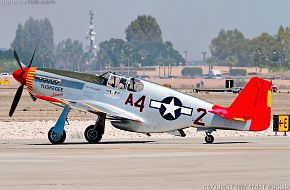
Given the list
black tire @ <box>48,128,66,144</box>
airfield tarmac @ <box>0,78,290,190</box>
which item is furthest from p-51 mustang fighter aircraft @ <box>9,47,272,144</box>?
airfield tarmac @ <box>0,78,290,190</box>

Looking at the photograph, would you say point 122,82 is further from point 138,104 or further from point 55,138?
point 55,138

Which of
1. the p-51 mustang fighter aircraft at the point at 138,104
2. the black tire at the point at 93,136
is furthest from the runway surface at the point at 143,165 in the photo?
the p-51 mustang fighter aircraft at the point at 138,104

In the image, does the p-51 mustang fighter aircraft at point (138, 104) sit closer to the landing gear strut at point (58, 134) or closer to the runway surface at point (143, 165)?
the landing gear strut at point (58, 134)

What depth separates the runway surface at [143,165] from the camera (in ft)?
55.3

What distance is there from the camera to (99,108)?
2880 centimetres

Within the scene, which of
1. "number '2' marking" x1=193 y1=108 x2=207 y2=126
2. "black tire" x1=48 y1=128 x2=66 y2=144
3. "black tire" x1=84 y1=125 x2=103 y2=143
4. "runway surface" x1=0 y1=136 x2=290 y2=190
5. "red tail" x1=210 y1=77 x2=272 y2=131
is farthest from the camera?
"black tire" x1=84 y1=125 x2=103 y2=143

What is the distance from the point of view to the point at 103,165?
20.3 m

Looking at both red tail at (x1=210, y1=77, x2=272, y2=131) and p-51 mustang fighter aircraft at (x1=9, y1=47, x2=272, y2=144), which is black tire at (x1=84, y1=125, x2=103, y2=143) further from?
red tail at (x1=210, y1=77, x2=272, y2=131)

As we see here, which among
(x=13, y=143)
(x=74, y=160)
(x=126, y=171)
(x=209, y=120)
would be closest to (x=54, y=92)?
(x=13, y=143)

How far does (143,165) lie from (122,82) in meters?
8.80

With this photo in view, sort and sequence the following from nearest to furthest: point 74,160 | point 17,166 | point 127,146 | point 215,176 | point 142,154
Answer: point 215,176 → point 17,166 → point 74,160 → point 142,154 → point 127,146

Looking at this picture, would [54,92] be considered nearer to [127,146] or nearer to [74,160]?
[127,146]

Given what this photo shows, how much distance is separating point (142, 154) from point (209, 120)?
4.85m

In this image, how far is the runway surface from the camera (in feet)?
55.3
